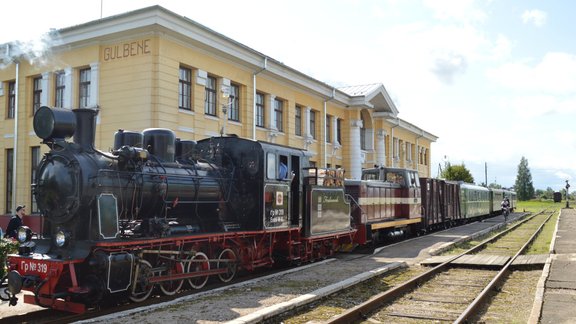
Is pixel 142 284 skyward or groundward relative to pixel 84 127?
groundward

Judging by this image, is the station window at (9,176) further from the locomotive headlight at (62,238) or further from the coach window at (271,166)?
the locomotive headlight at (62,238)

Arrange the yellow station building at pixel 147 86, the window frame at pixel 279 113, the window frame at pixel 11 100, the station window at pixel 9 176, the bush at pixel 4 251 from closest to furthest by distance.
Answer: the bush at pixel 4 251 < the yellow station building at pixel 147 86 < the station window at pixel 9 176 < the window frame at pixel 11 100 < the window frame at pixel 279 113

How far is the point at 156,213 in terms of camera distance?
9680 mm

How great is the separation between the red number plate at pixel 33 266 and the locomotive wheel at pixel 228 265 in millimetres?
3809

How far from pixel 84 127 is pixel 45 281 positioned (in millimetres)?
2669

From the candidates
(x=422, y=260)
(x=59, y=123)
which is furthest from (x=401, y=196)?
(x=59, y=123)

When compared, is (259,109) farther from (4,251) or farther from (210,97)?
(4,251)

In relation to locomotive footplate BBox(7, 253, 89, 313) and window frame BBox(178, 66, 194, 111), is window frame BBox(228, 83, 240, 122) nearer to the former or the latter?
window frame BBox(178, 66, 194, 111)

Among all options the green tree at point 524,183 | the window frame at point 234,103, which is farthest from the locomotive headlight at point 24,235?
the green tree at point 524,183

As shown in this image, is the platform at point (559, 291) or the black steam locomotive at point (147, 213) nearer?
the platform at point (559, 291)

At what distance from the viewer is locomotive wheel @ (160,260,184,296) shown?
9.46 meters

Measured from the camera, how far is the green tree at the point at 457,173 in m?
69.2

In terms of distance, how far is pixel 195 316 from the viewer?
7.65 meters

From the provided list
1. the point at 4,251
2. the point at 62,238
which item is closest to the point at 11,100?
the point at 4,251
